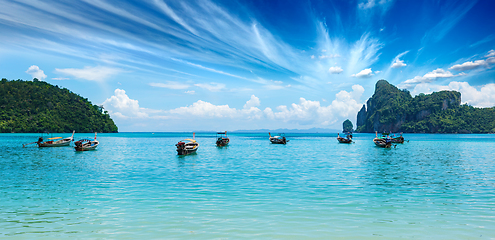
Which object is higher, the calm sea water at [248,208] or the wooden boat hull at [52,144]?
the wooden boat hull at [52,144]

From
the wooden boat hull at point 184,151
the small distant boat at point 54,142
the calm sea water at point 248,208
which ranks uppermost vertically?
the small distant boat at point 54,142

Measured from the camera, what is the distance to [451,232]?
12102mm

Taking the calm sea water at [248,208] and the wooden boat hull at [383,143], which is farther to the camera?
the wooden boat hull at [383,143]

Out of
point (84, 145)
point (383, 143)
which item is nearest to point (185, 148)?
point (84, 145)

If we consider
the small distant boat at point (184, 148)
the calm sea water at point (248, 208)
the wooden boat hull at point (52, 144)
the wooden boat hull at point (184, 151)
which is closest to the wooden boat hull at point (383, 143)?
the small distant boat at point (184, 148)

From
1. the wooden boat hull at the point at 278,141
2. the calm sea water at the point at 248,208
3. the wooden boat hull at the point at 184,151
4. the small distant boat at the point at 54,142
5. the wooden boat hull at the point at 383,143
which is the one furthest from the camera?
the wooden boat hull at the point at 278,141

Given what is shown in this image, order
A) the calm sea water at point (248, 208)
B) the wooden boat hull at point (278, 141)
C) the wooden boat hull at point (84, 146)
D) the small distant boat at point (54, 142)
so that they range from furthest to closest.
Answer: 1. the wooden boat hull at point (278, 141)
2. the small distant boat at point (54, 142)
3. the wooden boat hull at point (84, 146)
4. the calm sea water at point (248, 208)

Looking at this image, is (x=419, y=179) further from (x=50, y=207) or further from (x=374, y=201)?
(x=50, y=207)

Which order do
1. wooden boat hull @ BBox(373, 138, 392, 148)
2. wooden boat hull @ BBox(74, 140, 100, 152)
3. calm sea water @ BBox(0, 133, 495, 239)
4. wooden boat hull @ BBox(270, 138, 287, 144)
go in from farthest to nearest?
wooden boat hull @ BBox(270, 138, 287, 144), wooden boat hull @ BBox(373, 138, 392, 148), wooden boat hull @ BBox(74, 140, 100, 152), calm sea water @ BBox(0, 133, 495, 239)

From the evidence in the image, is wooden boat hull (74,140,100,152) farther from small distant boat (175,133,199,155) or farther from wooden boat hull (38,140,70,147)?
small distant boat (175,133,199,155)

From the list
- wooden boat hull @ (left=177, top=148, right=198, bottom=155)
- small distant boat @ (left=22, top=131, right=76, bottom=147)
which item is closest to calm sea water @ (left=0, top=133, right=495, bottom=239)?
wooden boat hull @ (left=177, top=148, right=198, bottom=155)

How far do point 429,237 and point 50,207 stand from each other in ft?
66.0

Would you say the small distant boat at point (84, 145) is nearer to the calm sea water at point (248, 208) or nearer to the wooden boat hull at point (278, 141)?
the calm sea water at point (248, 208)

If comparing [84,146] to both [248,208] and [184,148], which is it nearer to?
[184,148]
